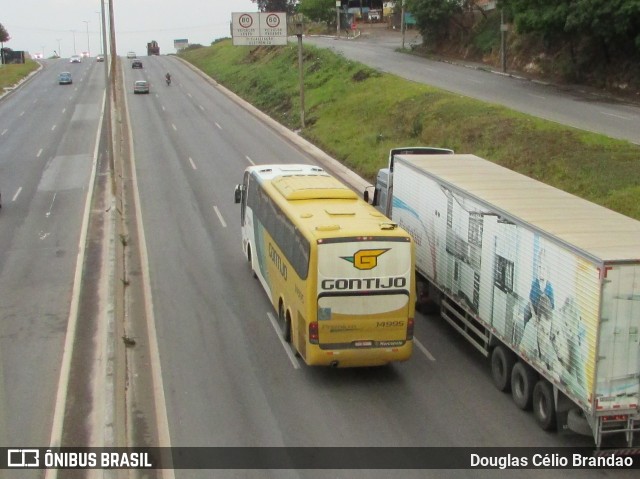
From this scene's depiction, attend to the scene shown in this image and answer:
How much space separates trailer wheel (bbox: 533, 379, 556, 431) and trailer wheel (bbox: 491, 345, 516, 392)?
0.99 m

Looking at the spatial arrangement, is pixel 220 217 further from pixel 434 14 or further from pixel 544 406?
pixel 434 14

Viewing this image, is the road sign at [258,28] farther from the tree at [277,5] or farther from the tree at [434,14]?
the tree at [277,5]

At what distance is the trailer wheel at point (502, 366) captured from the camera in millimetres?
14508

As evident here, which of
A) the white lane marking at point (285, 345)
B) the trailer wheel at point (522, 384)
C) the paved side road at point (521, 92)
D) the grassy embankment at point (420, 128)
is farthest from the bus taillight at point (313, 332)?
the paved side road at point (521, 92)

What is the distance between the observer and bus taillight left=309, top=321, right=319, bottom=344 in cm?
1469

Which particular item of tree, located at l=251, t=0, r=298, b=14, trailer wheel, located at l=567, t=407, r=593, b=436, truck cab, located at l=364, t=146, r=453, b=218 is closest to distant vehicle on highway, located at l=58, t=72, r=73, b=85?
tree, located at l=251, t=0, r=298, b=14

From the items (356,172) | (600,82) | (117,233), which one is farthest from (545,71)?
(117,233)

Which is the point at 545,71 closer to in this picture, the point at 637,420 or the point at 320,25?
the point at 637,420

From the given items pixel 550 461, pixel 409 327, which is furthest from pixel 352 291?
pixel 550 461

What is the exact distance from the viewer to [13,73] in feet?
314

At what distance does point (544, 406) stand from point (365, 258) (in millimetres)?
3924

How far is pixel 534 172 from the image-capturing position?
1113 inches

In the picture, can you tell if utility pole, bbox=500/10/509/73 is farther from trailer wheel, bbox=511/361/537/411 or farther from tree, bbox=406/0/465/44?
trailer wheel, bbox=511/361/537/411

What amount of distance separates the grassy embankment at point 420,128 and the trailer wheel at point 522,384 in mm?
10243
